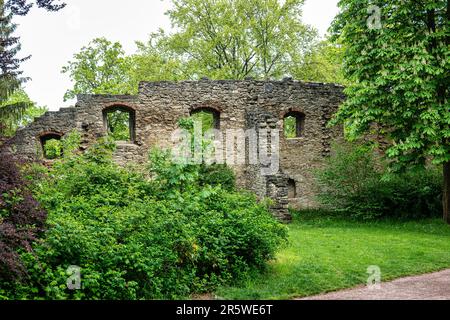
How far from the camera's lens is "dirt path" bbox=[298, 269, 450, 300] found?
24.7 feet

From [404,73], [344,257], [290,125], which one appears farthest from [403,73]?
[290,125]

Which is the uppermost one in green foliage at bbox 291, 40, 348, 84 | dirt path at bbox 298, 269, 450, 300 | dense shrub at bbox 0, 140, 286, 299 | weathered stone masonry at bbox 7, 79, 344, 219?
green foliage at bbox 291, 40, 348, 84

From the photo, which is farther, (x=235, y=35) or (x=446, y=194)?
(x=235, y=35)

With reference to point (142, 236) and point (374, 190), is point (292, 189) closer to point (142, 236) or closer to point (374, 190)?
point (374, 190)

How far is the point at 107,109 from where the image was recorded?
1917 cm

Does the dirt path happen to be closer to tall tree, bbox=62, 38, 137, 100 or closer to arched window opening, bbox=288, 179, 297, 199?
arched window opening, bbox=288, 179, 297, 199

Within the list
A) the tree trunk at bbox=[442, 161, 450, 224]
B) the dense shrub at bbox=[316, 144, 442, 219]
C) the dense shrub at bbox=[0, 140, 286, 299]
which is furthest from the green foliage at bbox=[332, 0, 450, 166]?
the dense shrub at bbox=[0, 140, 286, 299]

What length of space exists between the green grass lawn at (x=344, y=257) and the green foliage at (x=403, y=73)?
218 cm

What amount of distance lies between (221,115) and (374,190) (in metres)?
6.30

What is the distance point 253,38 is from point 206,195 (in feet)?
79.8

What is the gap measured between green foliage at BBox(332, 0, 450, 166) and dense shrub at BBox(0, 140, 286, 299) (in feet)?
19.0

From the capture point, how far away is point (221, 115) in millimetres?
19562

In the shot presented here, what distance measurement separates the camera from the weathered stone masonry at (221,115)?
18.9 m

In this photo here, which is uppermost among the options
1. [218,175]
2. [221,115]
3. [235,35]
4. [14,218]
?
[235,35]
